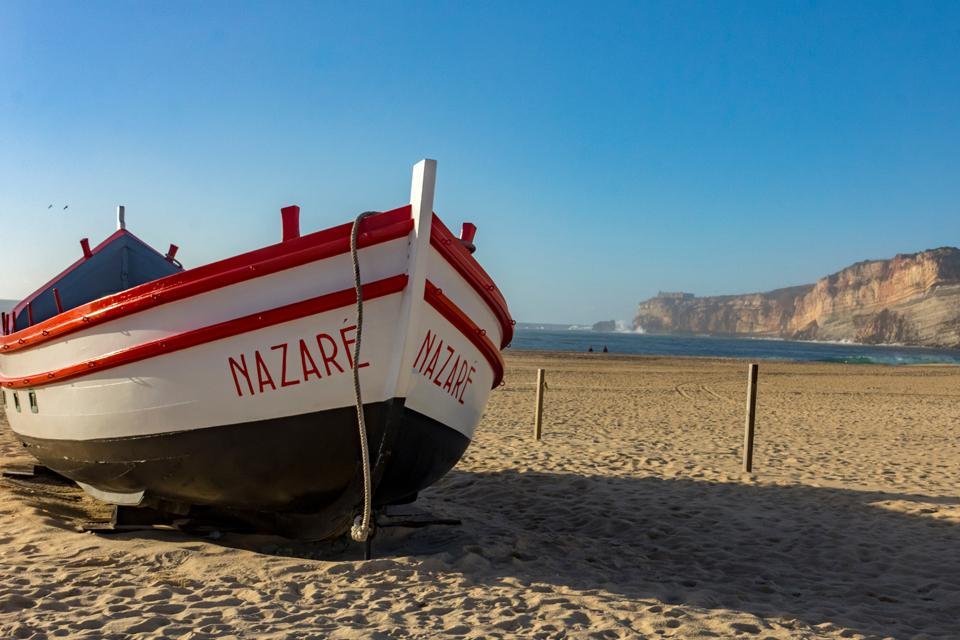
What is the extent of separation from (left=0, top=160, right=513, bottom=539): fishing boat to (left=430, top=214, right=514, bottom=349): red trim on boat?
0.6 inches

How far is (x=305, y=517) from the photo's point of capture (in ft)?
15.6

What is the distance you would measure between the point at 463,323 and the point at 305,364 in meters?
1.11

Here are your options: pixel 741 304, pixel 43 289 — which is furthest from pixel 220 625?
pixel 741 304

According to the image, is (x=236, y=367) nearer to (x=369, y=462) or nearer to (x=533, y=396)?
(x=369, y=462)

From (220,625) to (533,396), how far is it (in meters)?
14.3

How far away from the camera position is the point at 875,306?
125m

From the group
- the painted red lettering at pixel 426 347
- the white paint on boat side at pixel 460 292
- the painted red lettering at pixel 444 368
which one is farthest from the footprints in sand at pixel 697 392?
the painted red lettering at pixel 426 347

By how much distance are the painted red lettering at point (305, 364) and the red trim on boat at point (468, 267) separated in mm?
1015

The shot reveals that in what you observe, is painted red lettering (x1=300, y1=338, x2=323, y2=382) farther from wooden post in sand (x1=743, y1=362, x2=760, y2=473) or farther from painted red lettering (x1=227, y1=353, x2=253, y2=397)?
wooden post in sand (x1=743, y1=362, x2=760, y2=473)

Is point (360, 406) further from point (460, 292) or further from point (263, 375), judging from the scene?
point (460, 292)

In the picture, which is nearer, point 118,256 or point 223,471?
point 223,471

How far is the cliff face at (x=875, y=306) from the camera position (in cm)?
10356

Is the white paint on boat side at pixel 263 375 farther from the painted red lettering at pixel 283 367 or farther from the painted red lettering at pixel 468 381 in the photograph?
the painted red lettering at pixel 468 381

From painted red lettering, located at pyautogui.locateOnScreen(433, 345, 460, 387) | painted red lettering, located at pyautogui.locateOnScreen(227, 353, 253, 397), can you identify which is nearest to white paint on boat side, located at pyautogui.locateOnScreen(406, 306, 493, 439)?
painted red lettering, located at pyautogui.locateOnScreen(433, 345, 460, 387)
